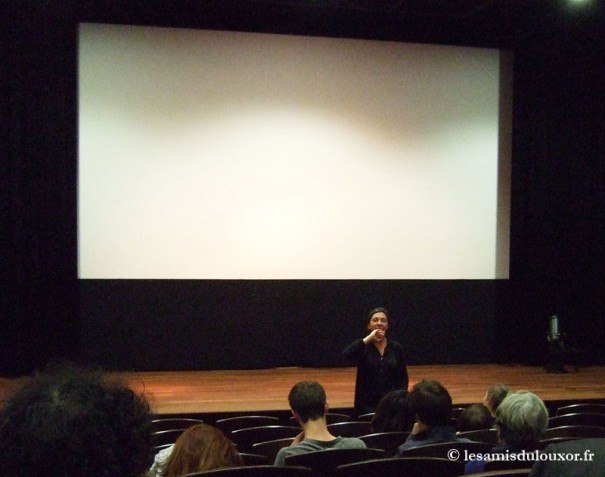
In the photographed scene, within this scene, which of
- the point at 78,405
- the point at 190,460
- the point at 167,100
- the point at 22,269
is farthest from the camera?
the point at 167,100

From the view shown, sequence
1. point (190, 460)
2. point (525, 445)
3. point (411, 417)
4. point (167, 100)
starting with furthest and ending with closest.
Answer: point (167, 100) → point (411, 417) → point (525, 445) → point (190, 460)

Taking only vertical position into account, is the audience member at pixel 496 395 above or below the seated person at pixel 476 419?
above

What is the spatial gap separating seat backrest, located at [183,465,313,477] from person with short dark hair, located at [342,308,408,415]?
2.67m

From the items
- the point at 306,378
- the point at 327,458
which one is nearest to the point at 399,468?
the point at 327,458

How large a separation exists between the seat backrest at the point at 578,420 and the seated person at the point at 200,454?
2.51 m

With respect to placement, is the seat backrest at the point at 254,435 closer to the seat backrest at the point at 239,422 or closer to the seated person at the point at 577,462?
the seat backrest at the point at 239,422

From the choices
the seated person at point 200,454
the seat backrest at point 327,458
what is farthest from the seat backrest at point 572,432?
the seated person at point 200,454

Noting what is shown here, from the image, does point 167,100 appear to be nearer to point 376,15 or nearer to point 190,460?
point 376,15

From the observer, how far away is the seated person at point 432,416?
9.71 feet

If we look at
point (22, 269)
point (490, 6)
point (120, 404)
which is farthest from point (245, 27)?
point (120, 404)

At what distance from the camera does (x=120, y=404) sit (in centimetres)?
103

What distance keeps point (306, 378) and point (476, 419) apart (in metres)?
4.10

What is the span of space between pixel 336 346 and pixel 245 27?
4.05m

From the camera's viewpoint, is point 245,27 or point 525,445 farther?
point 245,27
